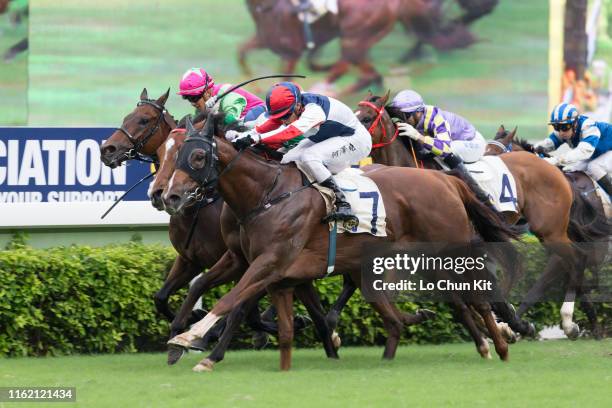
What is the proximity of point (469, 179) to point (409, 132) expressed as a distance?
0.67 m

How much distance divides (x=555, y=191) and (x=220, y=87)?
2767mm

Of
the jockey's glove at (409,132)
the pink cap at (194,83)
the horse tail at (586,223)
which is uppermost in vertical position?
the pink cap at (194,83)

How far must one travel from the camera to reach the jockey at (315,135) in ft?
25.7

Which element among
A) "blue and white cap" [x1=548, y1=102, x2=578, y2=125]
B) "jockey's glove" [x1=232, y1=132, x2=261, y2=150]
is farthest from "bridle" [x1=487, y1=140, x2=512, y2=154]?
"jockey's glove" [x1=232, y1=132, x2=261, y2=150]

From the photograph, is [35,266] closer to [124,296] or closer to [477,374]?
[124,296]

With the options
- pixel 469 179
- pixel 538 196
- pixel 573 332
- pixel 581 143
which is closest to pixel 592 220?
pixel 581 143

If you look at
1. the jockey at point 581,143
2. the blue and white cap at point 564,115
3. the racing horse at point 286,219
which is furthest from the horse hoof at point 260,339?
the blue and white cap at point 564,115

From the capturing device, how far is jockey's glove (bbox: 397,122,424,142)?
31.0 ft

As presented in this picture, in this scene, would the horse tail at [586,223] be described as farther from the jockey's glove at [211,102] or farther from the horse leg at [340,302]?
the jockey's glove at [211,102]

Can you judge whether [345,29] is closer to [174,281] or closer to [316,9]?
[316,9]

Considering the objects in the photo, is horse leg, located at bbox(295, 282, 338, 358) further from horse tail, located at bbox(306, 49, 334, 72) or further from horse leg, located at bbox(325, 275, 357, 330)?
horse tail, located at bbox(306, 49, 334, 72)

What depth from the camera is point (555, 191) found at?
397 inches

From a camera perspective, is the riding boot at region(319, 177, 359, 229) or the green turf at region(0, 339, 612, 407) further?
the riding boot at region(319, 177, 359, 229)

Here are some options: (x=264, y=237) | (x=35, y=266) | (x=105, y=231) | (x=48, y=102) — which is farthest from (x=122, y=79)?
(x=264, y=237)
